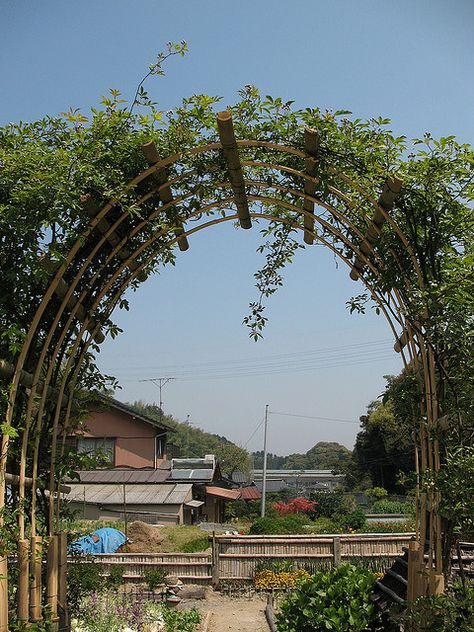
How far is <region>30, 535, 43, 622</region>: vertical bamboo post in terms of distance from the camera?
3.60m

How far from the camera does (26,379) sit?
143 inches

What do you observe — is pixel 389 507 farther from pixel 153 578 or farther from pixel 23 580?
pixel 23 580

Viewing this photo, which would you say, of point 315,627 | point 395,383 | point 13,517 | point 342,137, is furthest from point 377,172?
point 315,627

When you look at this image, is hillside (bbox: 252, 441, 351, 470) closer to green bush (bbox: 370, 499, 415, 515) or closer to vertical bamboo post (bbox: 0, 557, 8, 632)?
green bush (bbox: 370, 499, 415, 515)

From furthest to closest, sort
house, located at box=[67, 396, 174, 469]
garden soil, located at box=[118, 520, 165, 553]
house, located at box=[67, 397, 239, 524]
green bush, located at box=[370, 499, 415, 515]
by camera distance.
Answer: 1. green bush, located at box=[370, 499, 415, 515]
2. house, located at box=[67, 396, 174, 469]
3. house, located at box=[67, 397, 239, 524]
4. garden soil, located at box=[118, 520, 165, 553]

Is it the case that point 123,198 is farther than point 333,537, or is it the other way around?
point 333,537

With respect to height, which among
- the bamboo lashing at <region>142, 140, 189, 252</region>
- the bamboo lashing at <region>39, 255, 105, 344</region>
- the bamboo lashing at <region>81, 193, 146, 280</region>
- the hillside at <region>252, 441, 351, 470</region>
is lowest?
the hillside at <region>252, 441, 351, 470</region>

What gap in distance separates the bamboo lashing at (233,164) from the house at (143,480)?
16.1m

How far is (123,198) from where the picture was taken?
3.62m

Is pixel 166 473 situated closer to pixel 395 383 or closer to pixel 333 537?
pixel 333 537

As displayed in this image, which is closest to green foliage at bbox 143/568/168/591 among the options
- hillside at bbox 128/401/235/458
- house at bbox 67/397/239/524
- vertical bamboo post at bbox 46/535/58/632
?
vertical bamboo post at bbox 46/535/58/632

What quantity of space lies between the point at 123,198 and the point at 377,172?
50.6 inches

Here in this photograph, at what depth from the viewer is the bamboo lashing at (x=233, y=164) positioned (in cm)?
328

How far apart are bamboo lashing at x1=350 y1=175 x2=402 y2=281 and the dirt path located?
5207 millimetres
